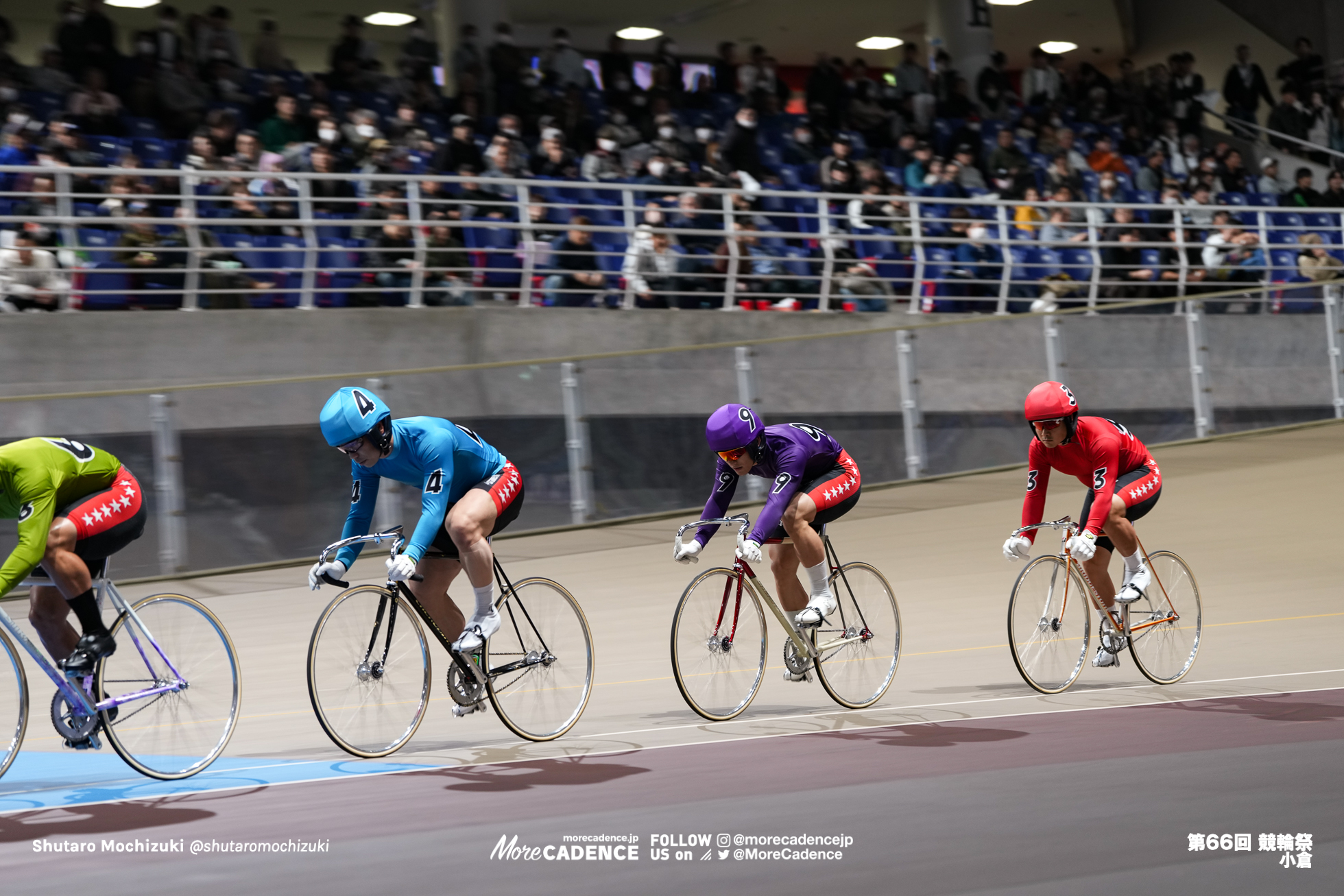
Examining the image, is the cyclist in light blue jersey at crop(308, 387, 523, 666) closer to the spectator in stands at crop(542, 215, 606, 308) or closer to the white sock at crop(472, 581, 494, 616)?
the white sock at crop(472, 581, 494, 616)

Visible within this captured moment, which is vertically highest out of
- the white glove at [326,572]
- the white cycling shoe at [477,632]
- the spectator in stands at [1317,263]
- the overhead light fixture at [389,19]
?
the overhead light fixture at [389,19]

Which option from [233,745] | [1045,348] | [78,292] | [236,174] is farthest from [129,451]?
[1045,348]

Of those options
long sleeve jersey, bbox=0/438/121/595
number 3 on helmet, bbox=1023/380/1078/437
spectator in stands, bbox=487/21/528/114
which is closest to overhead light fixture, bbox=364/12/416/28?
spectator in stands, bbox=487/21/528/114

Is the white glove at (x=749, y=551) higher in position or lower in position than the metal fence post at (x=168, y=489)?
lower

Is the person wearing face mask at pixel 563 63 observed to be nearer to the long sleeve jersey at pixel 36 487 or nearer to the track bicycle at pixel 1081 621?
the track bicycle at pixel 1081 621

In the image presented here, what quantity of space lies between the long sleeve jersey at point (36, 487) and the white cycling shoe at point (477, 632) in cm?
150

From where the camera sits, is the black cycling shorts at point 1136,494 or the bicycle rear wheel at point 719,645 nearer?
the bicycle rear wheel at point 719,645

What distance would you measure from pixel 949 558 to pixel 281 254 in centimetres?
607

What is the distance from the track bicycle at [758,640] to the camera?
659cm

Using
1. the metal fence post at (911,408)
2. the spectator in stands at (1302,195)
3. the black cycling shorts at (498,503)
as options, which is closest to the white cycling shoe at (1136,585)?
the black cycling shorts at (498,503)

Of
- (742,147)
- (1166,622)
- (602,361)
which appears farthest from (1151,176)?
(1166,622)

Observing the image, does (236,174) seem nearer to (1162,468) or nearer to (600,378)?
(600,378)

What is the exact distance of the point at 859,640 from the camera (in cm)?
716

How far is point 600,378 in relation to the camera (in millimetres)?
12414
